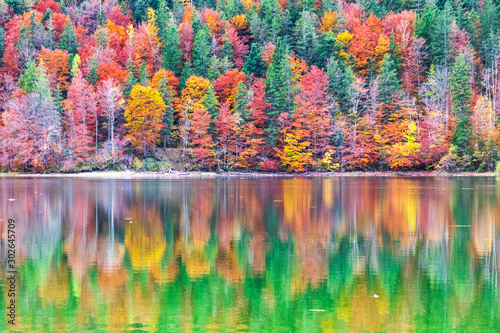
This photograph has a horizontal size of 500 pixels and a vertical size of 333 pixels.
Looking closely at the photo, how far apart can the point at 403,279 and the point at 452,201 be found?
2157 cm

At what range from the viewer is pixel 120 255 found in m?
17.2

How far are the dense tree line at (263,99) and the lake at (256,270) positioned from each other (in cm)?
5422

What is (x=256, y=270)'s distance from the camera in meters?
15.1

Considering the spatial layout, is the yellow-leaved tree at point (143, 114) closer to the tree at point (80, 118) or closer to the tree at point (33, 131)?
the tree at point (80, 118)

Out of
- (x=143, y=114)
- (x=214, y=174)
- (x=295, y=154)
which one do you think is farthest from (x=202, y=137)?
(x=295, y=154)

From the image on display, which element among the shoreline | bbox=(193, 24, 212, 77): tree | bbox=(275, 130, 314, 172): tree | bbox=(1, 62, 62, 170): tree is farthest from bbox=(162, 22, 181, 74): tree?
bbox=(275, 130, 314, 172): tree

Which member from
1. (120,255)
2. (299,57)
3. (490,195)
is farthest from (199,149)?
(120,255)

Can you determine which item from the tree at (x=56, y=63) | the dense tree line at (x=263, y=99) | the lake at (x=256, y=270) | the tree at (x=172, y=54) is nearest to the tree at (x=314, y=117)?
the dense tree line at (x=263, y=99)

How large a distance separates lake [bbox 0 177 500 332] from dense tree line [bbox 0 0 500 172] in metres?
54.2

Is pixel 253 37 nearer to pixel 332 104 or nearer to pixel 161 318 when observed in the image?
pixel 332 104

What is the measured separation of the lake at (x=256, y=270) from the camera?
11.1 meters

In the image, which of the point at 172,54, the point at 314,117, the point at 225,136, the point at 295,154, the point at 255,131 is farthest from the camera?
the point at 172,54

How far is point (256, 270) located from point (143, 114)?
225ft

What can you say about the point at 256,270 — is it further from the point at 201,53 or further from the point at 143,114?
the point at 201,53
